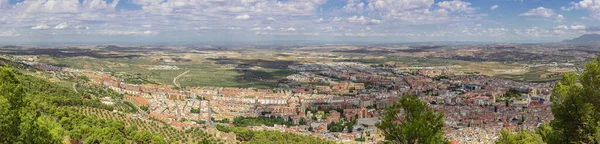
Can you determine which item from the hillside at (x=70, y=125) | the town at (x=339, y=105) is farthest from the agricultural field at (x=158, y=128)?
the town at (x=339, y=105)

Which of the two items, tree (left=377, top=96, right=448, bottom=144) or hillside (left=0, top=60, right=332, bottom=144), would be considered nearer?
tree (left=377, top=96, right=448, bottom=144)

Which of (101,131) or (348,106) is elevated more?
(101,131)

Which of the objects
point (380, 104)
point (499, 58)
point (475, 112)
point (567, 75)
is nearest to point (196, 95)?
point (380, 104)

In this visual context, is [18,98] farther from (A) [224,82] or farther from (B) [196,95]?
(A) [224,82]

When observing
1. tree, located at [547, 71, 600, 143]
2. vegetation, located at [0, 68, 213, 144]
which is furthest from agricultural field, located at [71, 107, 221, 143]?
tree, located at [547, 71, 600, 143]

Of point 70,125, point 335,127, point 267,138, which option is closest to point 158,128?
point 267,138

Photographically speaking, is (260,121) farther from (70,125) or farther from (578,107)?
(578,107)

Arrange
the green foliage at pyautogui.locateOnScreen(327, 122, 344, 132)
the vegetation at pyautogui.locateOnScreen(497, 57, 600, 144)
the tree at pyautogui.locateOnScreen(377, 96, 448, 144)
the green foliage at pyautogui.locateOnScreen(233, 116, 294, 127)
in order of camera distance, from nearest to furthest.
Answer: the tree at pyautogui.locateOnScreen(377, 96, 448, 144) → the vegetation at pyautogui.locateOnScreen(497, 57, 600, 144) → the green foliage at pyautogui.locateOnScreen(327, 122, 344, 132) → the green foliage at pyautogui.locateOnScreen(233, 116, 294, 127)

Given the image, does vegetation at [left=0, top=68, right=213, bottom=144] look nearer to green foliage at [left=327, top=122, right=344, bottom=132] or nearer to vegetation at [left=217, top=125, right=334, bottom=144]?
vegetation at [left=217, top=125, right=334, bottom=144]
